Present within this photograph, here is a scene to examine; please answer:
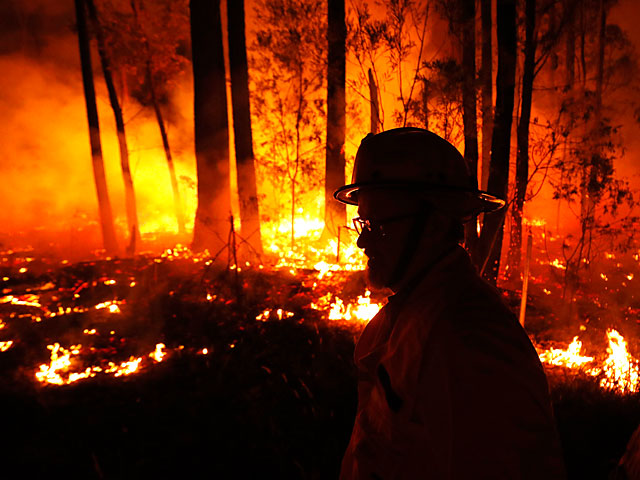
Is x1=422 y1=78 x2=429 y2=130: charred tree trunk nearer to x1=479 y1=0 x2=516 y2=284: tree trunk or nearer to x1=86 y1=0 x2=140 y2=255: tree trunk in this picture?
x1=479 y1=0 x2=516 y2=284: tree trunk

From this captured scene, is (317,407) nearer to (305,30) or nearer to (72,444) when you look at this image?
(72,444)

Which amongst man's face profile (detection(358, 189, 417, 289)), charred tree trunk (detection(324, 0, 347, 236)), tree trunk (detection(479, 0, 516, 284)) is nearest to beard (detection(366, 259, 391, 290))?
man's face profile (detection(358, 189, 417, 289))

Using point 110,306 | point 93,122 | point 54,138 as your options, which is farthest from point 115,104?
point 110,306

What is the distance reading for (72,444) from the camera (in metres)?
3.50

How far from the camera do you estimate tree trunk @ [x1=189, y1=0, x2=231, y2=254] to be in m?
11.2

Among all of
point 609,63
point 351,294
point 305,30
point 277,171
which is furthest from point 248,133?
point 609,63

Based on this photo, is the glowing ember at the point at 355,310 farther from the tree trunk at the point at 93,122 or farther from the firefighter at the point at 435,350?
the tree trunk at the point at 93,122

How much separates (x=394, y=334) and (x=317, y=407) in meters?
3.04

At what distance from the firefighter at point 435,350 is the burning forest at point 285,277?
46.5 inches

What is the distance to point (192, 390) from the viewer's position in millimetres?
4402

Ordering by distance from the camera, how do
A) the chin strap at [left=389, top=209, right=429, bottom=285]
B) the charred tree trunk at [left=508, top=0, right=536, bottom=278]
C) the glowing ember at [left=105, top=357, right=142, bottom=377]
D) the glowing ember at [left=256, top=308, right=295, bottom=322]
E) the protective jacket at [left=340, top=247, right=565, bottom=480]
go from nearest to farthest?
the protective jacket at [left=340, top=247, right=565, bottom=480]
the chin strap at [left=389, top=209, right=429, bottom=285]
the glowing ember at [left=105, top=357, right=142, bottom=377]
the glowing ember at [left=256, top=308, right=295, bottom=322]
the charred tree trunk at [left=508, top=0, right=536, bottom=278]

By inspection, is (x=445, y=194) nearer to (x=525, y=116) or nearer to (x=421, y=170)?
(x=421, y=170)

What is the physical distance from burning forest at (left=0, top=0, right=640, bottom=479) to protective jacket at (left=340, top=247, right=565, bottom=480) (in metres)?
1.47

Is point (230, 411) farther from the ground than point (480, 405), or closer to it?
closer to it
